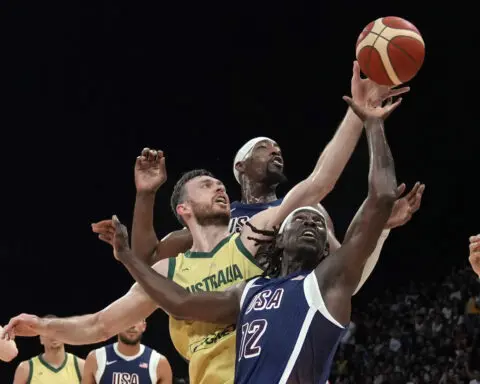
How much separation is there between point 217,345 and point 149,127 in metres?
9.59

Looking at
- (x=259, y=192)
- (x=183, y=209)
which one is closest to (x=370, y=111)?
(x=183, y=209)

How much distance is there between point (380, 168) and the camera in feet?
12.1

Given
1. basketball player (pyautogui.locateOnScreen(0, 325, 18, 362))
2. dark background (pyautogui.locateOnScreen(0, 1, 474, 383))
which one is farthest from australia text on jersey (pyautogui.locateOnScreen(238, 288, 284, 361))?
dark background (pyautogui.locateOnScreen(0, 1, 474, 383))

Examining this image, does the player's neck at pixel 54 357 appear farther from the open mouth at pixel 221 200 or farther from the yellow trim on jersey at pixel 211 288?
the open mouth at pixel 221 200

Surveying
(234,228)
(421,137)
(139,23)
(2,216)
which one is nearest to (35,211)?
(2,216)

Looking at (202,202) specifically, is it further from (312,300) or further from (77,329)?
(312,300)

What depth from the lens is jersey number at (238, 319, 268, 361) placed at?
12.4ft

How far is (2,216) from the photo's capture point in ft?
43.1

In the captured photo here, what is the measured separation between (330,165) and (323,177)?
0.22ft

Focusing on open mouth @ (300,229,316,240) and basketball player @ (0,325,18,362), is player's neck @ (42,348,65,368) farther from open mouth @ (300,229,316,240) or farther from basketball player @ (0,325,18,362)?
open mouth @ (300,229,316,240)

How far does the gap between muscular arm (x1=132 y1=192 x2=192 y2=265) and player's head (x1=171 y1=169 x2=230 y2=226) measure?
16 centimetres

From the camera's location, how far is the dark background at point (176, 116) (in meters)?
13.1

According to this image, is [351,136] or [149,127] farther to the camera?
[149,127]

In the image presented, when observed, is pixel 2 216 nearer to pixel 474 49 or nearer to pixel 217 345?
pixel 474 49
